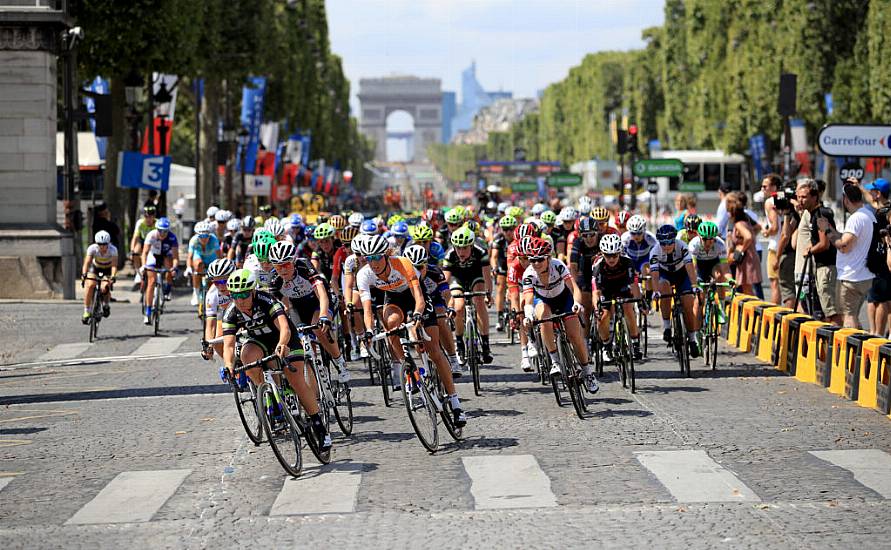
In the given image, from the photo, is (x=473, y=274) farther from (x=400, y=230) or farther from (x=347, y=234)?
(x=347, y=234)

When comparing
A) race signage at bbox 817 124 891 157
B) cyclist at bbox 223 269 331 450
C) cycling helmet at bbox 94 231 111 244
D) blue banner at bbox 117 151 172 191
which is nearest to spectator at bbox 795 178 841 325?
race signage at bbox 817 124 891 157

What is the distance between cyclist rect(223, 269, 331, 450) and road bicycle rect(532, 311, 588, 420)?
2.76m

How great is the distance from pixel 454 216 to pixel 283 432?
24.4ft

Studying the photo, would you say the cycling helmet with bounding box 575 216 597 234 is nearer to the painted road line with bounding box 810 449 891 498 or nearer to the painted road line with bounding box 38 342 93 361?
the painted road line with bounding box 810 449 891 498

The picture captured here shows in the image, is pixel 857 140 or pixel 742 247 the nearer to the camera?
pixel 857 140

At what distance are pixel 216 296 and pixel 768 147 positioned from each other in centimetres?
5754

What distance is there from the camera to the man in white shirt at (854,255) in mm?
15918

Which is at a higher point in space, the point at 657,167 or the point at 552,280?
the point at 657,167

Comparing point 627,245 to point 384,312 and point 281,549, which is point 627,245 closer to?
point 384,312

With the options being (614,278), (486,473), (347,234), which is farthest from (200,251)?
(486,473)

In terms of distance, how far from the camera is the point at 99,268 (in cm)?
2281

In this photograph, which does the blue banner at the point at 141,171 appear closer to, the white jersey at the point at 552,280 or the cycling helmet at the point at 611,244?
the cycling helmet at the point at 611,244

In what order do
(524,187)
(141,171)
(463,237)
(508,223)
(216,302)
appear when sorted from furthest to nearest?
(524,187), (141,171), (508,223), (463,237), (216,302)

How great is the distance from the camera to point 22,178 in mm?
31266
